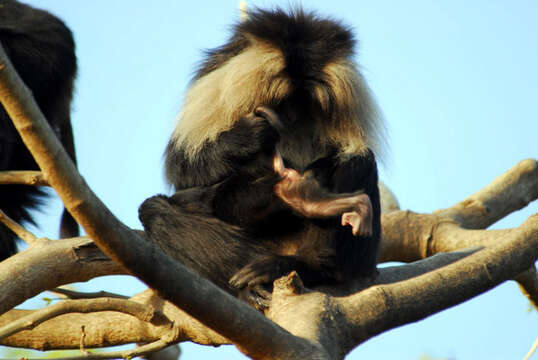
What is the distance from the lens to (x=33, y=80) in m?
4.70

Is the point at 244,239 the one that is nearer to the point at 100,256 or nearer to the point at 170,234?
the point at 170,234

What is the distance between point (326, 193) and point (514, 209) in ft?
8.99

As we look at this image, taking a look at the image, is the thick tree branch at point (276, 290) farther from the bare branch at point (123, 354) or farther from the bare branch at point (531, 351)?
the bare branch at point (531, 351)

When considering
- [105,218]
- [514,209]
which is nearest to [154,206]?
[105,218]

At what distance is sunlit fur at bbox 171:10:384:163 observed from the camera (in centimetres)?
326

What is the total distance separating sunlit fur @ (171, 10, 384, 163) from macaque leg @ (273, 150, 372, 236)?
28 cm

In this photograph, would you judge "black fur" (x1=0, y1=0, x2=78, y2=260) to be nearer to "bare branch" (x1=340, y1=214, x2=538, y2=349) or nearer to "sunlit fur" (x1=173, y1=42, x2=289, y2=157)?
"sunlit fur" (x1=173, y1=42, x2=289, y2=157)

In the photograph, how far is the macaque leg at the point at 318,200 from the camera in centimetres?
274

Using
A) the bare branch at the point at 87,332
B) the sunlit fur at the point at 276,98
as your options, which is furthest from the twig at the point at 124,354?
the sunlit fur at the point at 276,98

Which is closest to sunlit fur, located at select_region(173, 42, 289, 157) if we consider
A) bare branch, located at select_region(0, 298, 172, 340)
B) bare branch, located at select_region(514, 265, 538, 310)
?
bare branch, located at select_region(0, 298, 172, 340)

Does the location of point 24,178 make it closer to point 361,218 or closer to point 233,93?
point 233,93

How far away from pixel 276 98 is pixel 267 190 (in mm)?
464

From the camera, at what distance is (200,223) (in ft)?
9.91

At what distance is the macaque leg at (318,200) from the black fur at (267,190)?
2.0 inches
